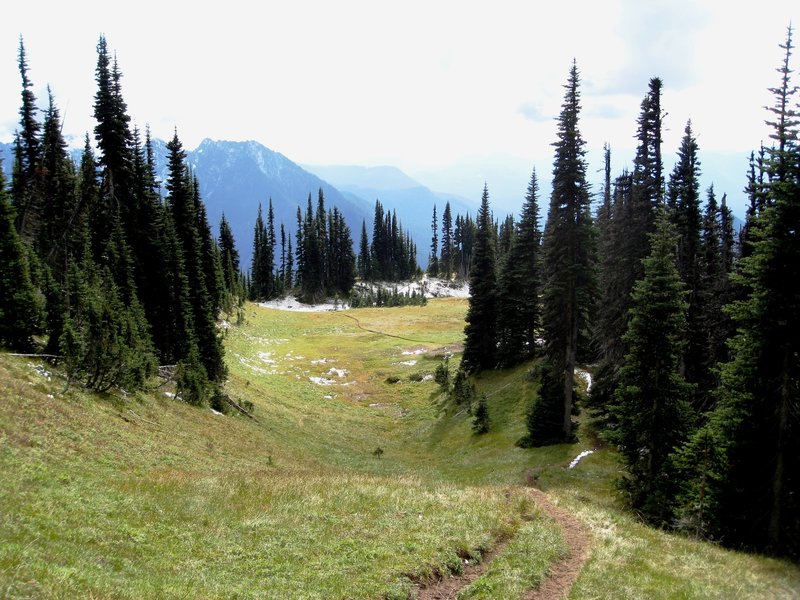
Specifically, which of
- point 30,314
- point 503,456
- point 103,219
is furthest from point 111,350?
point 503,456

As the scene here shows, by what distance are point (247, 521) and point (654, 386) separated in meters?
17.4

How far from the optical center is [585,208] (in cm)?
3253

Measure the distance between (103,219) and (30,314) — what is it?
43.5 feet

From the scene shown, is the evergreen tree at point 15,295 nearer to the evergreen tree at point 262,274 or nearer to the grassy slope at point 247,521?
the grassy slope at point 247,521

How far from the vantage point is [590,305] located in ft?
111

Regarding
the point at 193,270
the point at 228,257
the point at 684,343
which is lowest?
the point at 684,343

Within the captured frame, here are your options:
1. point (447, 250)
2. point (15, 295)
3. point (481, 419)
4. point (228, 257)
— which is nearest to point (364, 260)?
point (447, 250)

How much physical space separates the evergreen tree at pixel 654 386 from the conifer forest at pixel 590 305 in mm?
82

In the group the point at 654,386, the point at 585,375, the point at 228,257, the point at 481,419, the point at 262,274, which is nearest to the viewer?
the point at 654,386

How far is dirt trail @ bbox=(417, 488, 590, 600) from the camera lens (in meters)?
11.7

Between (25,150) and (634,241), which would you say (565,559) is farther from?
(25,150)

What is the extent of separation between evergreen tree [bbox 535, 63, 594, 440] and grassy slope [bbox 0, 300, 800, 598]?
4.15 meters

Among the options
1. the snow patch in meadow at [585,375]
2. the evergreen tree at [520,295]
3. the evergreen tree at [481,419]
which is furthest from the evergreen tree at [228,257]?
the snow patch in meadow at [585,375]

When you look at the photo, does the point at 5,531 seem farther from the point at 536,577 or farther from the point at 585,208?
the point at 585,208
